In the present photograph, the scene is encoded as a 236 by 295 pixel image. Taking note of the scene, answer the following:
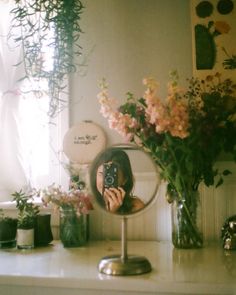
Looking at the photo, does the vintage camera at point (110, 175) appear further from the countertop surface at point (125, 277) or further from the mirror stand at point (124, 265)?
the countertop surface at point (125, 277)

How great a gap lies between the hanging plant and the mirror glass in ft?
2.25

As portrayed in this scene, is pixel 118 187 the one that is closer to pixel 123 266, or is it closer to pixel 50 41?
pixel 123 266

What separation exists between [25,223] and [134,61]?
2.72 feet

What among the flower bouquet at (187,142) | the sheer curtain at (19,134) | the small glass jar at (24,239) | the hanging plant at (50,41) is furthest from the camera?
the sheer curtain at (19,134)

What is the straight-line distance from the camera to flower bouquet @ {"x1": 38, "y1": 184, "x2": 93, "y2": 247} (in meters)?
1.58

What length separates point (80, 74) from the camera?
6.12ft

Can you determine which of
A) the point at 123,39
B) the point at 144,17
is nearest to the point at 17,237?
the point at 123,39

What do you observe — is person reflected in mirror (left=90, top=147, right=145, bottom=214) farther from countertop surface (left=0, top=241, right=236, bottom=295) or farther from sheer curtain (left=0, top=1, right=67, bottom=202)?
sheer curtain (left=0, top=1, right=67, bottom=202)

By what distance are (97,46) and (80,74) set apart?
15cm

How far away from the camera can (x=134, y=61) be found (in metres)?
1.81

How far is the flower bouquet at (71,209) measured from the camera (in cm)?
158

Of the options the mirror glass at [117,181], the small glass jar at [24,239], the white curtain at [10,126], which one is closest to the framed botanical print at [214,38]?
the mirror glass at [117,181]

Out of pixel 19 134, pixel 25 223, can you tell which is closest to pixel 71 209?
pixel 25 223

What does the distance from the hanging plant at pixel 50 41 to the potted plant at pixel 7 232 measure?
50cm
